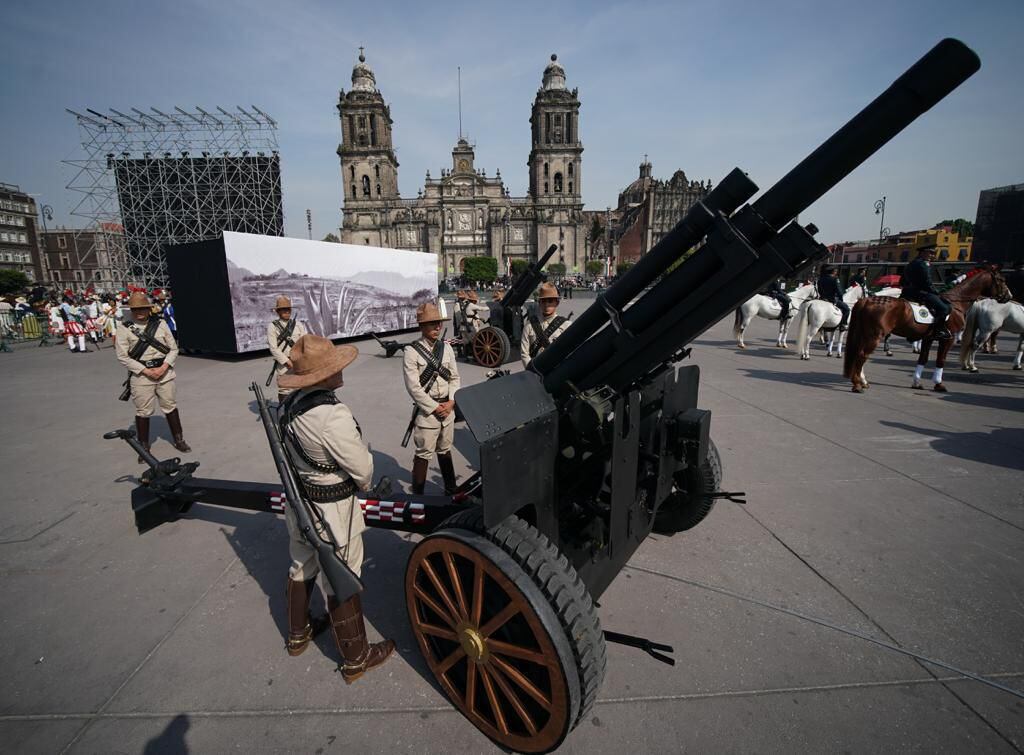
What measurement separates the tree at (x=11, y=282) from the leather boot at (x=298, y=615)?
71467 millimetres

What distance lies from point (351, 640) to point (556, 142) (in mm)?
86537

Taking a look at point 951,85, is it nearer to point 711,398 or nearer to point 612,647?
point 612,647

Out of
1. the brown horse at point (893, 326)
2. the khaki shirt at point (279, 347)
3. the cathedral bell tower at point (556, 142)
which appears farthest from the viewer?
the cathedral bell tower at point (556, 142)

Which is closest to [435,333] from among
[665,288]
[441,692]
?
[665,288]

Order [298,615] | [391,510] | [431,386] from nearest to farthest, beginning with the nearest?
[298,615], [391,510], [431,386]

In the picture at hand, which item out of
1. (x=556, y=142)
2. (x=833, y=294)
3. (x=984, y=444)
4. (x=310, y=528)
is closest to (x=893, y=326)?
(x=984, y=444)

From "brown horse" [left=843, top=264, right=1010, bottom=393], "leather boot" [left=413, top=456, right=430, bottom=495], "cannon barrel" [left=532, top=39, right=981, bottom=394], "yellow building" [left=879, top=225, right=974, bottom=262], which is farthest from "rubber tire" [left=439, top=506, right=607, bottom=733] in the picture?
"yellow building" [left=879, top=225, right=974, bottom=262]

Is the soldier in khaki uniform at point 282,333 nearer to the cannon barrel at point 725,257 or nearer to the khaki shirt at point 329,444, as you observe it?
the khaki shirt at point 329,444

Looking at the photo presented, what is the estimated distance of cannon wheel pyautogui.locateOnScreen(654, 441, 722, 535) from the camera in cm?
313

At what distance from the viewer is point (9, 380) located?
9.52 metres

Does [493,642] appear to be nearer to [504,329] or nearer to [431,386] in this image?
[431,386]

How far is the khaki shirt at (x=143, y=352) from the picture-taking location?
503cm

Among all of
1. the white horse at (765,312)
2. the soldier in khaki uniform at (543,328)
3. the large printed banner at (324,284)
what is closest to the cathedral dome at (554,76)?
the large printed banner at (324,284)

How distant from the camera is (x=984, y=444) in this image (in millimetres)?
4973
